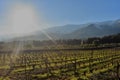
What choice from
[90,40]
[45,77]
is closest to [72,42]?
[90,40]

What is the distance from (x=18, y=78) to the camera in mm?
32562

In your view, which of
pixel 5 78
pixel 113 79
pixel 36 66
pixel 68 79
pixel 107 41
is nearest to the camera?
pixel 113 79

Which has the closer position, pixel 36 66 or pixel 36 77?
pixel 36 77

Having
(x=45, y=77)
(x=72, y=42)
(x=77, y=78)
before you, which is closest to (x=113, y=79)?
(x=77, y=78)

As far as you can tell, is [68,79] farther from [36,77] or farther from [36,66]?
[36,66]

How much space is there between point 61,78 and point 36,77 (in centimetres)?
294

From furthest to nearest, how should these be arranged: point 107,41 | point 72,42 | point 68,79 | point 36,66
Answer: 1. point 72,42
2. point 107,41
3. point 36,66
4. point 68,79

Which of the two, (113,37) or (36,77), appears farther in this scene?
(113,37)

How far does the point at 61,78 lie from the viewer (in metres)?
31.7

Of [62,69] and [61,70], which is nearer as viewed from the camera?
[61,70]

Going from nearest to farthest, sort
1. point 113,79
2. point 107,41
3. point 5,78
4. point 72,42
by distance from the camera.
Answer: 1. point 113,79
2. point 5,78
3. point 107,41
4. point 72,42

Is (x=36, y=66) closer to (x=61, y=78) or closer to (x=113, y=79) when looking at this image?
(x=61, y=78)


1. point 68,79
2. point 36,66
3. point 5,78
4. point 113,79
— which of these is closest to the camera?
point 113,79

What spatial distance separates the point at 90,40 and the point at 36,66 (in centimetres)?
11581
